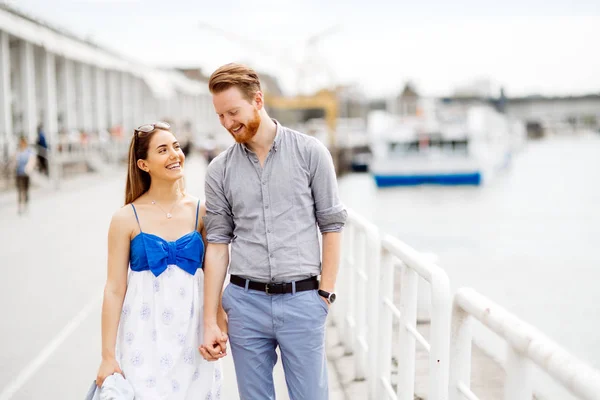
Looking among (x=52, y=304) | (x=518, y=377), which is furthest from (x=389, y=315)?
(x=52, y=304)

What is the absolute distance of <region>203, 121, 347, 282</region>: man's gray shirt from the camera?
9.75 ft

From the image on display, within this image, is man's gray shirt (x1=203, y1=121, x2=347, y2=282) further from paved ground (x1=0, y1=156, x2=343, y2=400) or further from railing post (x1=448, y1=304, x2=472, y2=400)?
paved ground (x1=0, y1=156, x2=343, y2=400)

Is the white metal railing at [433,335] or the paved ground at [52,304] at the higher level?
the white metal railing at [433,335]

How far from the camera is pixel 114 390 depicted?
2.90 metres

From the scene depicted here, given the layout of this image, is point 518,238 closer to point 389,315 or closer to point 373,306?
point 373,306

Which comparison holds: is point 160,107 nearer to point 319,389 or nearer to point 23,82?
point 23,82

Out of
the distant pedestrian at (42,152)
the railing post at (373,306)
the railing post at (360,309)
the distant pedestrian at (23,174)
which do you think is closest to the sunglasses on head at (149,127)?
the railing post at (373,306)

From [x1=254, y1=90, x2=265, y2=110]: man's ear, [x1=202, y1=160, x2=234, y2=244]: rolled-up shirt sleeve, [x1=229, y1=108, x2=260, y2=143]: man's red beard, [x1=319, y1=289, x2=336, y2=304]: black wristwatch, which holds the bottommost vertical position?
[x1=319, y1=289, x2=336, y2=304]: black wristwatch

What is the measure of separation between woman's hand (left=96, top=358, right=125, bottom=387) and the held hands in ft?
1.14

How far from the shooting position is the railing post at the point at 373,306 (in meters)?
4.47

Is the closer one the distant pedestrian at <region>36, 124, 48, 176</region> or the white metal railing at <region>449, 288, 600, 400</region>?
the white metal railing at <region>449, 288, 600, 400</region>

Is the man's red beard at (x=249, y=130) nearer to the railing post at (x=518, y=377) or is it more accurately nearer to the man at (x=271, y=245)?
the man at (x=271, y=245)

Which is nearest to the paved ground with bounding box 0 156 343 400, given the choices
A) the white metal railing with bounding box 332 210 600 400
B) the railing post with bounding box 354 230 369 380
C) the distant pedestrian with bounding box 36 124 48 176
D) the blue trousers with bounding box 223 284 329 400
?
the railing post with bounding box 354 230 369 380

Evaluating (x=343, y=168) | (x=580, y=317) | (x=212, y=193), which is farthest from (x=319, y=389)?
(x=343, y=168)
